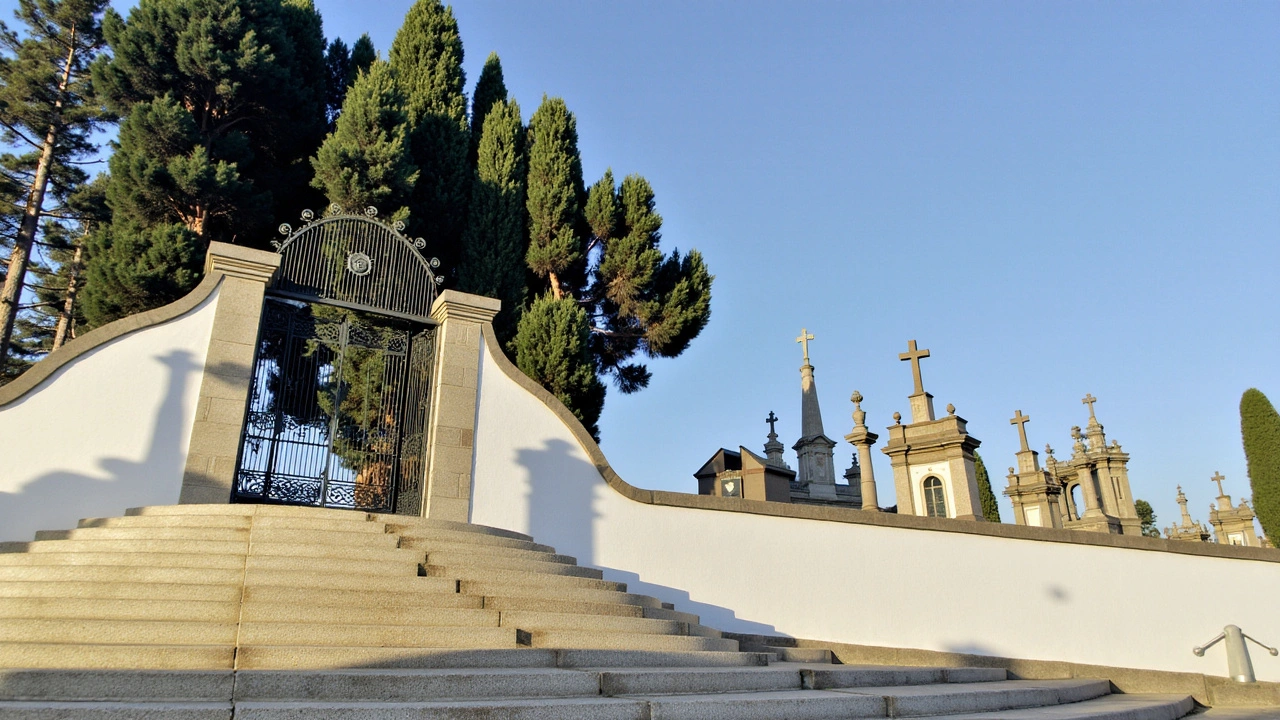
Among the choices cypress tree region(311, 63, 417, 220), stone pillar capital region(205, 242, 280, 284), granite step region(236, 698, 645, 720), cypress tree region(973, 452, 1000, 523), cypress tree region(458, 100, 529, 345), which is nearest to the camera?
granite step region(236, 698, 645, 720)

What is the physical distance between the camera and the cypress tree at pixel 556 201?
15852 mm

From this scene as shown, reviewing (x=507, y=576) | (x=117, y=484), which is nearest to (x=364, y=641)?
(x=507, y=576)

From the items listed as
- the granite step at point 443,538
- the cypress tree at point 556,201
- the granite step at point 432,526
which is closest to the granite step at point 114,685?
the granite step at point 443,538

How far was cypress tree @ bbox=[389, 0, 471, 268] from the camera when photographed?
629 inches

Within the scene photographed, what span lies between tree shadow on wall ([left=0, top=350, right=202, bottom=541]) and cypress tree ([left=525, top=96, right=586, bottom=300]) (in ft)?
27.4

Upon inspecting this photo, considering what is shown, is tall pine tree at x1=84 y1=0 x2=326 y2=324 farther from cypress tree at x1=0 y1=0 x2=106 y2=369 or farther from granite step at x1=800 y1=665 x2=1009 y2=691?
granite step at x1=800 y1=665 x2=1009 y2=691

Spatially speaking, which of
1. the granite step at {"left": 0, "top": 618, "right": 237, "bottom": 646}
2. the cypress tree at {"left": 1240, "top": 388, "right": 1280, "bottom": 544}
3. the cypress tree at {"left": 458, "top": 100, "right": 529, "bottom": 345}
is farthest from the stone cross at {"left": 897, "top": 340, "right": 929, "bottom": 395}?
the granite step at {"left": 0, "top": 618, "right": 237, "bottom": 646}

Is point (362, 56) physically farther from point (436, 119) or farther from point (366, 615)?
point (366, 615)

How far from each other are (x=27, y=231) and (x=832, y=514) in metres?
20.9

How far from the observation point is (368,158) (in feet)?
45.6

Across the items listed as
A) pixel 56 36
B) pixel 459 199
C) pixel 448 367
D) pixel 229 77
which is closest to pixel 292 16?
pixel 229 77

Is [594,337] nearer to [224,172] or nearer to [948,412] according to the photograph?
[224,172]

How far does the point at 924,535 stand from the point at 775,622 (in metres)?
2.45

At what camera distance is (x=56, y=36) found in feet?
69.6
